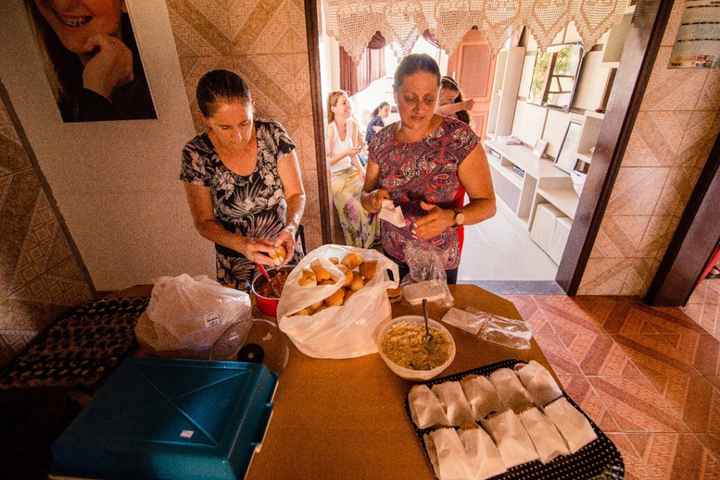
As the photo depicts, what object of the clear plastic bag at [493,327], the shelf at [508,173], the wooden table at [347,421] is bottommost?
the shelf at [508,173]

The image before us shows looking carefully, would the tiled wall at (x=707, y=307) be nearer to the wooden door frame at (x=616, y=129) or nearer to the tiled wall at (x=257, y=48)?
the wooden door frame at (x=616, y=129)

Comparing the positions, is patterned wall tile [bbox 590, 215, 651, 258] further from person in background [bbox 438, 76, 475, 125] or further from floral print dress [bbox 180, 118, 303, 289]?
floral print dress [bbox 180, 118, 303, 289]

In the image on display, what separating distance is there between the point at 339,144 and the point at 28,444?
3306mm

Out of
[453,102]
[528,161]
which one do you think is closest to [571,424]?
[453,102]

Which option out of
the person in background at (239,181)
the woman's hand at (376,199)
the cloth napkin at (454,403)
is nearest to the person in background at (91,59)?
the person in background at (239,181)

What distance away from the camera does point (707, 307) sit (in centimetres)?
265

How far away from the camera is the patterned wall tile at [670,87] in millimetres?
2010

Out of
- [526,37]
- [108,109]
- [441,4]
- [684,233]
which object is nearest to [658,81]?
[684,233]

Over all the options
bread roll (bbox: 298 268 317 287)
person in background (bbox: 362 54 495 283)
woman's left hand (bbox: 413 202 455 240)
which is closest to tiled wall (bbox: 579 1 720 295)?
person in background (bbox: 362 54 495 283)

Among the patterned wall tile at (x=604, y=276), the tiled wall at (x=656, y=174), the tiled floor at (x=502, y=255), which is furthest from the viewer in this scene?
the tiled floor at (x=502, y=255)

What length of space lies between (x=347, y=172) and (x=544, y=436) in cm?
314

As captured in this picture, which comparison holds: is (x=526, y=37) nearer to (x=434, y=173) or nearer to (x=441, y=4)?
(x=441, y=4)

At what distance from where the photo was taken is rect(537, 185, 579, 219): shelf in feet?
10.5

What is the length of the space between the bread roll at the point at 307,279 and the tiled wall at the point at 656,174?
96.0 inches
